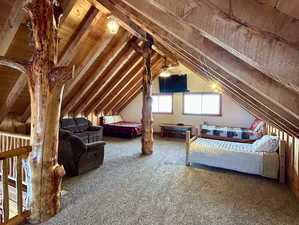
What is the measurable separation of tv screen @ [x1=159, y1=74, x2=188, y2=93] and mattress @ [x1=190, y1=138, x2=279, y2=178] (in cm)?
385

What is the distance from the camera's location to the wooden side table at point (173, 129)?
7223 millimetres

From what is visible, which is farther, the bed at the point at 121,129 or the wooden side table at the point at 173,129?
the wooden side table at the point at 173,129

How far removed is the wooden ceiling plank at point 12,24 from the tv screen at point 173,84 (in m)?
5.61

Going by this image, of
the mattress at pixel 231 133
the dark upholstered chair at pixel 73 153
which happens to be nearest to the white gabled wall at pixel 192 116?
the mattress at pixel 231 133

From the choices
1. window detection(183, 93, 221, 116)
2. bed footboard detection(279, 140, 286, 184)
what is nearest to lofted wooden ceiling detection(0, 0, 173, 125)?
window detection(183, 93, 221, 116)

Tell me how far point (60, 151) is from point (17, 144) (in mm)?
919

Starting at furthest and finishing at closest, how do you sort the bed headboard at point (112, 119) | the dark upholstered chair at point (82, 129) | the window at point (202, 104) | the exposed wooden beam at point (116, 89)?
the bed headboard at point (112, 119) < the window at point (202, 104) < the exposed wooden beam at point (116, 89) < the dark upholstered chair at point (82, 129)

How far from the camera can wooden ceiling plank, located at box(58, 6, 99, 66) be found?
3.57m

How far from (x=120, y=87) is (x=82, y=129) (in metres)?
2.23

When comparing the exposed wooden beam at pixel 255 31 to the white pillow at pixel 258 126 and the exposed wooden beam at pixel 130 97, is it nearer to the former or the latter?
the white pillow at pixel 258 126

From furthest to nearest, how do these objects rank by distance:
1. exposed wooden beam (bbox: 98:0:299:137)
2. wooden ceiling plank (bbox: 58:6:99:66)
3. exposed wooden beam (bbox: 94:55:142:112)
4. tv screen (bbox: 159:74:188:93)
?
tv screen (bbox: 159:74:188:93) → exposed wooden beam (bbox: 94:55:142:112) → wooden ceiling plank (bbox: 58:6:99:66) → exposed wooden beam (bbox: 98:0:299:137)

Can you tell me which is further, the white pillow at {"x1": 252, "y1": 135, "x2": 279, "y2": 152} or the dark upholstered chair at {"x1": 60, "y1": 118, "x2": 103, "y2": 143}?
the dark upholstered chair at {"x1": 60, "y1": 118, "x2": 103, "y2": 143}

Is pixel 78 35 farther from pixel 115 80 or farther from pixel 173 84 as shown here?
pixel 173 84

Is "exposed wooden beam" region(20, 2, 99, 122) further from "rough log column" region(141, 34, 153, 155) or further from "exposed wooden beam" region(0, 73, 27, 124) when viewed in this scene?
"rough log column" region(141, 34, 153, 155)
